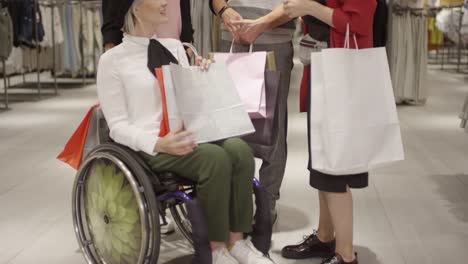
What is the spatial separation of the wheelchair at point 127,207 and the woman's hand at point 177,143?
0.35 feet

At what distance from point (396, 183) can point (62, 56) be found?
6.53m

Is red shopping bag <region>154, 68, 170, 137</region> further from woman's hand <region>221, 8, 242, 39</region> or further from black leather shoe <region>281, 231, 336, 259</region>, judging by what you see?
black leather shoe <region>281, 231, 336, 259</region>

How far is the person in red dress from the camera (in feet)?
7.64

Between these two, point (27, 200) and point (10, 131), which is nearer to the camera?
point (27, 200)

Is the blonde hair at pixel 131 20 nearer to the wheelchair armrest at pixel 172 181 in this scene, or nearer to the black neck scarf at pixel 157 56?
the black neck scarf at pixel 157 56

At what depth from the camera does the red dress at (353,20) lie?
231 centimetres

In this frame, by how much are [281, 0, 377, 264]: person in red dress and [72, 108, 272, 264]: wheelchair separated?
0.26 m

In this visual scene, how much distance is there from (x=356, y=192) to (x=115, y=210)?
1.83 m

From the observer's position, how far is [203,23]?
358 cm

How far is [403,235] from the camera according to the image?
10.4ft

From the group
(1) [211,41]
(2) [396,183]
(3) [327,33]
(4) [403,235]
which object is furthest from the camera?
(2) [396,183]

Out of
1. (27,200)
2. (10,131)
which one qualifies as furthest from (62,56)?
(27,200)

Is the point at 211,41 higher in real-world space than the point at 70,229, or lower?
higher

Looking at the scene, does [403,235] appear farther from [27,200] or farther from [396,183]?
[27,200]
